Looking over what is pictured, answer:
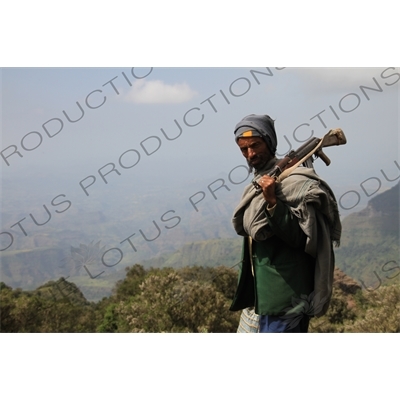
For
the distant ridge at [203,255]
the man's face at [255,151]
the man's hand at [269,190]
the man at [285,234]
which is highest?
the man's face at [255,151]

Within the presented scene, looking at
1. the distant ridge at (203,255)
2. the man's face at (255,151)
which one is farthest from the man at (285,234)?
the distant ridge at (203,255)

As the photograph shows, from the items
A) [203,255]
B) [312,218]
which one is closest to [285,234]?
[312,218]

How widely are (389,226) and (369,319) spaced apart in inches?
65.2

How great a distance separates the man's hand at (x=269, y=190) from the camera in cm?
300

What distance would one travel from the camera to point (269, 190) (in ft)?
9.85

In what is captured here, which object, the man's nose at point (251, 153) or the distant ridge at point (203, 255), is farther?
the distant ridge at point (203, 255)

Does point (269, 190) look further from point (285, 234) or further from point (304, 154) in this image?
point (304, 154)

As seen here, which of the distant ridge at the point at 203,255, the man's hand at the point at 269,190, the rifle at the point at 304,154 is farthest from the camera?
the distant ridge at the point at 203,255

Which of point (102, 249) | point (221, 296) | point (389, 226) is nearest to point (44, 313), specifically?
point (102, 249)

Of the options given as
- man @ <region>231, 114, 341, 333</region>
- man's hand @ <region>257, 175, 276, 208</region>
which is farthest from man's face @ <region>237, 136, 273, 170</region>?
man's hand @ <region>257, 175, 276, 208</region>

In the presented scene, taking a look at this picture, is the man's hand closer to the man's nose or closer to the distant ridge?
the man's nose

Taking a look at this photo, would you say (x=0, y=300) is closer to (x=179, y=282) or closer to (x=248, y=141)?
(x=179, y=282)

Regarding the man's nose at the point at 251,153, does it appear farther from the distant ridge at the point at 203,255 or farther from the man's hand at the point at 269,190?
the distant ridge at the point at 203,255

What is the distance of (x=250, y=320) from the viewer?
3383 mm
